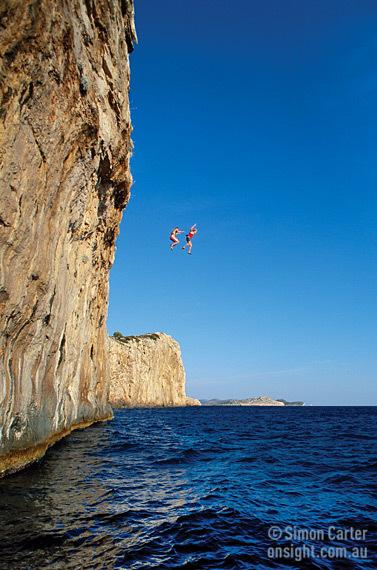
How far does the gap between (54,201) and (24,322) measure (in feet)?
15.0

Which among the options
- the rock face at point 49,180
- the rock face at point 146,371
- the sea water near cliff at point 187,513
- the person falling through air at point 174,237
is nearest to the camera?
the sea water near cliff at point 187,513

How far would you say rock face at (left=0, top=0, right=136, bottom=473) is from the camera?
429 inches

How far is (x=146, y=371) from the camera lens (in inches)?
3627

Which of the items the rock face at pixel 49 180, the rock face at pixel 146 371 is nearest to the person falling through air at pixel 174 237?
the rock face at pixel 49 180

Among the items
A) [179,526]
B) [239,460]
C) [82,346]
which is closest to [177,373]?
[82,346]

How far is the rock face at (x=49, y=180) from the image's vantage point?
1089 centimetres

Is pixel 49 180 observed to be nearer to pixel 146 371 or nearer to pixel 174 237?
pixel 174 237

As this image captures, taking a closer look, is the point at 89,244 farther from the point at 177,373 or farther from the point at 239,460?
the point at 177,373

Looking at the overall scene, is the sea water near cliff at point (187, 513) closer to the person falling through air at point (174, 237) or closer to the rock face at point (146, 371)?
the person falling through air at point (174, 237)

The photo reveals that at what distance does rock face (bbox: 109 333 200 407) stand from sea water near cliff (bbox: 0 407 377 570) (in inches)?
2678

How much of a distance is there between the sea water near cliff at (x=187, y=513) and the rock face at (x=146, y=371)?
223 ft

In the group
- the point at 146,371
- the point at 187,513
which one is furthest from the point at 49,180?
the point at 146,371

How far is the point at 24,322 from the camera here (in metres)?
13.5

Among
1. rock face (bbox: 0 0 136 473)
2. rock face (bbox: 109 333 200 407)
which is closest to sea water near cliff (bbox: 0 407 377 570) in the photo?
rock face (bbox: 0 0 136 473)
